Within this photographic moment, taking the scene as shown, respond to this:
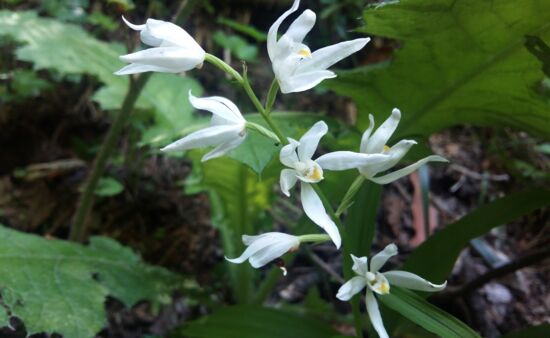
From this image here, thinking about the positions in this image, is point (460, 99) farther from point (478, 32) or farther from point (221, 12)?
point (221, 12)

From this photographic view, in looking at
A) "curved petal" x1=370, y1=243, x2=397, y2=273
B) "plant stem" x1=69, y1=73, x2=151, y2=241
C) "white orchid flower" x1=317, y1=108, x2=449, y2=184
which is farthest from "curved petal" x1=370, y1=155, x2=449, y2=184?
"plant stem" x1=69, y1=73, x2=151, y2=241

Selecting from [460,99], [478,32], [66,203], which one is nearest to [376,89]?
[460,99]

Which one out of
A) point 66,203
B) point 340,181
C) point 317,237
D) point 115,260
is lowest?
point 66,203

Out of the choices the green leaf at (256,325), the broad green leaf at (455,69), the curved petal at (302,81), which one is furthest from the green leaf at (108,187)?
the curved petal at (302,81)

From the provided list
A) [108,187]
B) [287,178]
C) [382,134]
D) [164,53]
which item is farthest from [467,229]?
[108,187]

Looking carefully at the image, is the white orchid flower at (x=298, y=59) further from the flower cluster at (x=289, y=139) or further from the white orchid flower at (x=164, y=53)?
the white orchid flower at (x=164, y=53)
